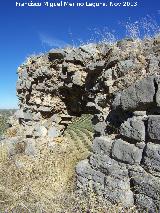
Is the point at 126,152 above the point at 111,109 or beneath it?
beneath

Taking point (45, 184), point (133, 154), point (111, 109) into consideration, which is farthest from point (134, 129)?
point (45, 184)

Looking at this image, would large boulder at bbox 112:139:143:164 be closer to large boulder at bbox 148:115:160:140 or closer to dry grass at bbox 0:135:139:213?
large boulder at bbox 148:115:160:140

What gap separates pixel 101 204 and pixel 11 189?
1.98m

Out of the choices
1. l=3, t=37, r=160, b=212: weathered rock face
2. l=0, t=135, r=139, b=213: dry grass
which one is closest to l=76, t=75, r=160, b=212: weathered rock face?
l=3, t=37, r=160, b=212: weathered rock face

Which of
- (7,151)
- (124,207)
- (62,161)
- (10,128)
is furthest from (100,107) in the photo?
(10,128)

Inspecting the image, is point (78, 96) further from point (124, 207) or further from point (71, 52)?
point (124, 207)

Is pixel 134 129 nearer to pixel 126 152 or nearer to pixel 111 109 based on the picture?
pixel 126 152

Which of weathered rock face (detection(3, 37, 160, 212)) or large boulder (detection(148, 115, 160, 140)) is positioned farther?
weathered rock face (detection(3, 37, 160, 212))

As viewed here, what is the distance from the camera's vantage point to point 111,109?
6426 mm

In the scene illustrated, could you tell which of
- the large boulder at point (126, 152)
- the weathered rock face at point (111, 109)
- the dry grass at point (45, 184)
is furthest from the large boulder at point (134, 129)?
the dry grass at point (45, 184)

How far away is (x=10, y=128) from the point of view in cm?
1003

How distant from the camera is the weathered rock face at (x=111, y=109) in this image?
4.91 meters

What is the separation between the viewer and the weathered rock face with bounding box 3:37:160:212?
4.91 meters

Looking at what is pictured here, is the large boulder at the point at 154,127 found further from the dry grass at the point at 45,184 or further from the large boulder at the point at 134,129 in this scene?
the dry grass at the point at 45,184
